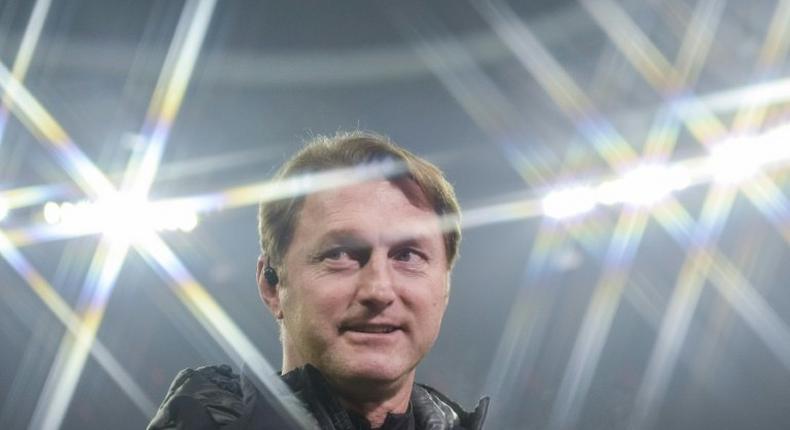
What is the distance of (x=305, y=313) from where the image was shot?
951mm

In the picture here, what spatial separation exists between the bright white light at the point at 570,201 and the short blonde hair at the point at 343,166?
5.64 m

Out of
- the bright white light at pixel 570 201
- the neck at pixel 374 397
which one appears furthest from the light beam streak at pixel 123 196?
the neck at pixel 374 397

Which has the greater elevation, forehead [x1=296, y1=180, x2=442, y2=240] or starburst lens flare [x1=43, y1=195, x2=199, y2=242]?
starburst lens flare [x1=43, y1=195, x2=199, y2=242]

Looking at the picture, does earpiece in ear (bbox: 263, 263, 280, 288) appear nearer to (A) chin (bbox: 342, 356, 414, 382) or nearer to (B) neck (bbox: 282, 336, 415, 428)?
(B) neck (bbox: 282, 336, 415, 428)

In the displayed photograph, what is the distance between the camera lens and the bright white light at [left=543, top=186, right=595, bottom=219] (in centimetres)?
654

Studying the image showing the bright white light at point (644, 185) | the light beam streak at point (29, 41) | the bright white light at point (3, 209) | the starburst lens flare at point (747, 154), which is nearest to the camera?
the light beam streak at point (29, 41)

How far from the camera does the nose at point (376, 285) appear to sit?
0.92m

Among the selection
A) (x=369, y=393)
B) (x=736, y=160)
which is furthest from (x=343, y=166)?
(x=736, y=160)

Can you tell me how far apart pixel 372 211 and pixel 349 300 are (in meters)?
0.12

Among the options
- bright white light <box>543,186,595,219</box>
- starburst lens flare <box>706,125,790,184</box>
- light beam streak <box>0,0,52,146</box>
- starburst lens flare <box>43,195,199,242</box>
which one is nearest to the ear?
light beam streak <box>0,0,52,146</box>

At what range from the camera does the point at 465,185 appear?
7430 millimetres

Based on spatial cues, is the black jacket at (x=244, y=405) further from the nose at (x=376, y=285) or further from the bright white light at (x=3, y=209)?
the bright white light at (x=3, y=209)

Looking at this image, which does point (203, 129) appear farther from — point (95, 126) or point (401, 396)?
point (401, 396)

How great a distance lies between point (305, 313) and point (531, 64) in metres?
5.10
